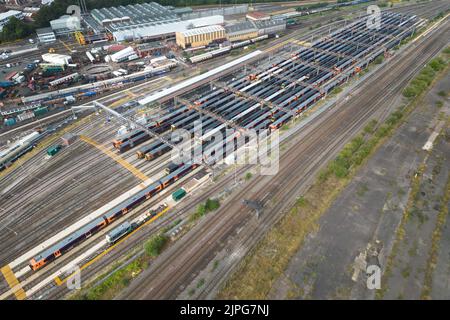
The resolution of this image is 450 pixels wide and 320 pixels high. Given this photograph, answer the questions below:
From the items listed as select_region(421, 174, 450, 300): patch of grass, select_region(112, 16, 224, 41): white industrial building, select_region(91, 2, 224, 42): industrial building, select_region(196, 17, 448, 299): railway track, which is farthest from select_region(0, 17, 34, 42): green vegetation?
select_region(421, 174, 450, 300): patch of grass

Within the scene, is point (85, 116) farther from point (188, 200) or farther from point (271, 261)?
point (271, 261)

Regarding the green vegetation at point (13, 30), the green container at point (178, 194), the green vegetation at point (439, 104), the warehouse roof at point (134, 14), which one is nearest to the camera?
the green container at point (178, 194)

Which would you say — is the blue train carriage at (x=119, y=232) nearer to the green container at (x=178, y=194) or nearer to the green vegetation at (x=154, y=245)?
the green vegetation at (x=154, y=245)

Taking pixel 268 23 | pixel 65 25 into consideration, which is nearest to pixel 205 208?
pixel 268 23

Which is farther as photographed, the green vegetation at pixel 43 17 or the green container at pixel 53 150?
the green vegetation at pixel 43 17

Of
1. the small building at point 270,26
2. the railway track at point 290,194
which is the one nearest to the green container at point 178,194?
the railway track at point 290,194

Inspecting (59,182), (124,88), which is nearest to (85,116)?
(124,88)

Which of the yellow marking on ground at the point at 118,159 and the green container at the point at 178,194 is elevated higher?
the yellow marking on ground at the point at 118,159
